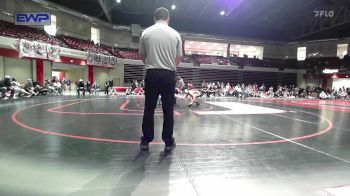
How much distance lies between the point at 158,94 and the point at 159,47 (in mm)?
532

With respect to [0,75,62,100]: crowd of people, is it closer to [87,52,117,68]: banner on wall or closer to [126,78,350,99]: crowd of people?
[87,52,117,68]: banner on wall

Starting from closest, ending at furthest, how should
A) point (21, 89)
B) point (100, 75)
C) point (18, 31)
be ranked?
point (21, 89), point (18, 31), point (100, 75)

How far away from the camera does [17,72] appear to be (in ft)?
57.2

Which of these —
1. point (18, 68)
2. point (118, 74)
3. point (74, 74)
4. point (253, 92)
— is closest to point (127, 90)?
point (118, 74)

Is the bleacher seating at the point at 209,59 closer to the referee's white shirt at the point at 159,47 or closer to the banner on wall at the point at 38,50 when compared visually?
the banner on wall at the point at 38,50

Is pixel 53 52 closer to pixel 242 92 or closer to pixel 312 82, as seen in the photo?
pixel 242 92

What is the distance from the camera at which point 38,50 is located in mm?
15781

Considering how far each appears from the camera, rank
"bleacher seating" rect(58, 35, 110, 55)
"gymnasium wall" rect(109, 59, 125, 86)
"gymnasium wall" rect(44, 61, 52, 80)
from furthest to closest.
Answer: "gymnasium wall" rect(109, 59, 125, 86), "bleacher seating" rect(58, 35, 110, 55), "gymnasium wall" rect(44, 61, 52, 80)

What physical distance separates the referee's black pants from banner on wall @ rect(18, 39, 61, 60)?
→ 47.5ft

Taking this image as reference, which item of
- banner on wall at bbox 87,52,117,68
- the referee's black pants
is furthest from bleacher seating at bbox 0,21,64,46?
the referee's black pants

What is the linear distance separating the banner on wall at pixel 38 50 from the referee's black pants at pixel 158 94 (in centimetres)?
1447

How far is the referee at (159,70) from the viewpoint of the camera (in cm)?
293

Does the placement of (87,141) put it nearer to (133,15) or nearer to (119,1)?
(119,1)

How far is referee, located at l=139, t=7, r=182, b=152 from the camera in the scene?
115 inches
